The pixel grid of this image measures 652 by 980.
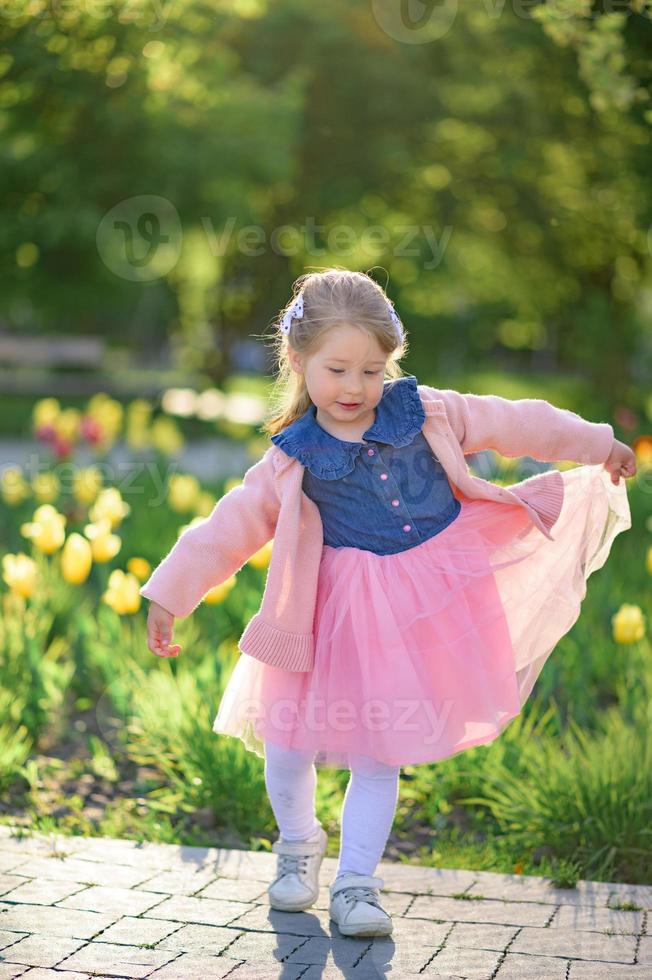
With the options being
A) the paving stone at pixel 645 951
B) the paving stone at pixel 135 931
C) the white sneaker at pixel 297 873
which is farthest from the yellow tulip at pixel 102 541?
the paving stone at pixel 645 951

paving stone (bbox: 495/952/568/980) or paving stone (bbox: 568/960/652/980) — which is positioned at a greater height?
paving stone (bbox: 568/960/652/980)

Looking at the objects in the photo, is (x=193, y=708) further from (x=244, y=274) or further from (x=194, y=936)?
(x=244, y=274)

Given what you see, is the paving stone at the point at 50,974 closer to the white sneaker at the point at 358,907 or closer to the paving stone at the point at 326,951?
the paving stone at the point at 326,951

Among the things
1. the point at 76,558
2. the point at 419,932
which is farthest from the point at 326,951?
the point at 76,558

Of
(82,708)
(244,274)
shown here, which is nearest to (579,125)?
(244,274)

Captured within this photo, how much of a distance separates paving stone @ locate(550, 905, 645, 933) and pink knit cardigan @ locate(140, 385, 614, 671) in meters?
0.79

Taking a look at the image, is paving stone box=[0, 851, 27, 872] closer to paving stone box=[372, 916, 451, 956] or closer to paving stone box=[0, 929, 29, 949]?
paving stone box=[0, 929, 29, 949]

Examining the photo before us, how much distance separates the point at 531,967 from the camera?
253 centimetres

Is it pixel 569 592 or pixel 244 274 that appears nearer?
pixel 569 592

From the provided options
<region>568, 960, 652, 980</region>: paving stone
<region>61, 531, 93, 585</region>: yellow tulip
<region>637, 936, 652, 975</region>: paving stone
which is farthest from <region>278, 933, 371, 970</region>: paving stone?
<region>61, 531, 93, 585</region>: yellow tulip

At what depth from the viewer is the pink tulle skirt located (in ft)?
9.34

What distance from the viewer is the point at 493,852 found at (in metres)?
3.40

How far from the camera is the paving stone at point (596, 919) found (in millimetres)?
2758

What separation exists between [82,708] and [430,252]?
1626cm
